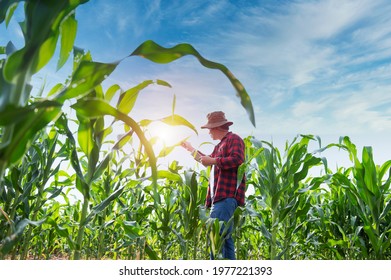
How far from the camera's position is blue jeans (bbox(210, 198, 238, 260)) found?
2.59 m

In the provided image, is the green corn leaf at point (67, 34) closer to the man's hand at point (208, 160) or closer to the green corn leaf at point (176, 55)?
the green corn leaf at point (176, 55)

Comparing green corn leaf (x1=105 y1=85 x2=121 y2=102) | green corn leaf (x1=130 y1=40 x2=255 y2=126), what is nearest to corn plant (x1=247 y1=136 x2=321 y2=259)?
green corn leaf (x1=105 y1=85 x2=121 y2=102)

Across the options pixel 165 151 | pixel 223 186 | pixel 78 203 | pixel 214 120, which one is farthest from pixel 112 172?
pixel 78 203

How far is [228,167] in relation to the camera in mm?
2674

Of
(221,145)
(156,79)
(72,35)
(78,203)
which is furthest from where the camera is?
(78,203)

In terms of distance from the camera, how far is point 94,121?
4.42 feet

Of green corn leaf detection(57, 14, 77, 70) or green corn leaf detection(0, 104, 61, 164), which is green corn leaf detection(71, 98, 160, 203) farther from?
green corn leaf detection(57, 14, 77, 70)

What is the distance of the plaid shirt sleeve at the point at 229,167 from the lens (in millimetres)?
2680

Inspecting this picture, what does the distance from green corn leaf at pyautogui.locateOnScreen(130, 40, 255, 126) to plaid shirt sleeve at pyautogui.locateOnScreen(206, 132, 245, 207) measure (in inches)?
73.5

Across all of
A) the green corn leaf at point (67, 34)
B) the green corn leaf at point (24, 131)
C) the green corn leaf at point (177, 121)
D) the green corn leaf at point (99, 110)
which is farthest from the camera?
the green corn leaf at point (177, 121)

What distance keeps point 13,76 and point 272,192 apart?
2.17 meters

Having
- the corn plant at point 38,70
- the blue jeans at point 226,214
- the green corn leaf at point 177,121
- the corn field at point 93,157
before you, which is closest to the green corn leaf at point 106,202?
the corn field at point 93,157

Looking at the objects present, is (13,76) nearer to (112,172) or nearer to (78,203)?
(112,172)

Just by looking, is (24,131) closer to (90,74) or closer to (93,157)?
(90,74)
